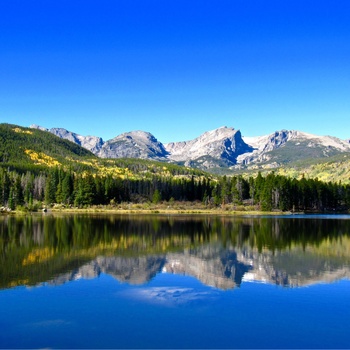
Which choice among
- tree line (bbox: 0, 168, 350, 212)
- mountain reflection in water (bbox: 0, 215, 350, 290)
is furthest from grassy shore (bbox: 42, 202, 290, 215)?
mountain reflection in water (bbox: 0, 215, 350, 290)

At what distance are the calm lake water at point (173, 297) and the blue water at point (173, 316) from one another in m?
0.05

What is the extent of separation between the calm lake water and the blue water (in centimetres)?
5

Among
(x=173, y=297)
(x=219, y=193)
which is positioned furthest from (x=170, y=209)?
(x=173, y=297)

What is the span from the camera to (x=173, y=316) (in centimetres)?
2216

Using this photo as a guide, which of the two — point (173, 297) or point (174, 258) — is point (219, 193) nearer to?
point (174, 258)

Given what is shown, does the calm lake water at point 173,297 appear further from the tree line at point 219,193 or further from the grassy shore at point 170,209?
the tree line at point 219,193

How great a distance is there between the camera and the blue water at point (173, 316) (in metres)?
18.5

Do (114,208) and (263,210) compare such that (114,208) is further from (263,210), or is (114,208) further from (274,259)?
(274,259)

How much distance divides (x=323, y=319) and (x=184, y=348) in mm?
8790

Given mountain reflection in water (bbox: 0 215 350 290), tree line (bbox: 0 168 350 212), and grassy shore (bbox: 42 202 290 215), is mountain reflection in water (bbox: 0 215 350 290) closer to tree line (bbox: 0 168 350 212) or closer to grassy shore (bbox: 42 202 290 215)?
grassy shore (bbox: 42 202 290 215)

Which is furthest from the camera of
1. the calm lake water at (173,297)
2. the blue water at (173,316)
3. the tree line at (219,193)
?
the tree line at (219,193)

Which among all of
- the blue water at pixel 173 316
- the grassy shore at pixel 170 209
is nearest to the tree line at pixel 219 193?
the grassy shore at pixel 170 209

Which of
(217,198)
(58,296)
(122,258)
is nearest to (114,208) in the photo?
(217,198)

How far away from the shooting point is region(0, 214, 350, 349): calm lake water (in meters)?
19.0
